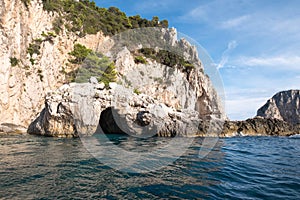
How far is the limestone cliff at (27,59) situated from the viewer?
2047cm

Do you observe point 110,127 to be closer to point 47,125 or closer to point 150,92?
point 47,125

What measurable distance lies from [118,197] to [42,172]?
3.04 metres

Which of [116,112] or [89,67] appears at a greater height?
[89,67]

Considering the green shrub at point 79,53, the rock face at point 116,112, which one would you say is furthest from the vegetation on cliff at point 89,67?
the rock face at point 116,112

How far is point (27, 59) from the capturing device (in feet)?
78.9

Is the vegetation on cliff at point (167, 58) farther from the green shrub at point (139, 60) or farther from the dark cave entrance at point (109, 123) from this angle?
the dark cave entrance at point (109, 123)

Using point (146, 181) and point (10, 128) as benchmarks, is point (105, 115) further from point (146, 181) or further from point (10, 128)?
point (146, 181)

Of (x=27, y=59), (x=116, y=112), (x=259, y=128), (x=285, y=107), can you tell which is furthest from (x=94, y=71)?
(x=285, y=107)

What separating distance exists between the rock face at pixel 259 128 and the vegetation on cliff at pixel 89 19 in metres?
28.3

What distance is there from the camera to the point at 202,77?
41.4 meters

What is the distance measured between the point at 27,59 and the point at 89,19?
15.8 meters

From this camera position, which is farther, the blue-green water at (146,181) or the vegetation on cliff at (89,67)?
the vegetation on cliff at (89,67)

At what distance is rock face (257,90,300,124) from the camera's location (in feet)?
201

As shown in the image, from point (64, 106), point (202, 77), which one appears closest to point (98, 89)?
point (64, 106)
